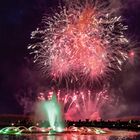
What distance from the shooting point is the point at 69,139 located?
3797 inches

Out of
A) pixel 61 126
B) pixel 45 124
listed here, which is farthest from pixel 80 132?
pixel 45 124

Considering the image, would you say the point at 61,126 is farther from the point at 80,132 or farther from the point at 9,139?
the point at 9,139

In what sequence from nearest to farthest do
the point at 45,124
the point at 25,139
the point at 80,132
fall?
the point at 25,139 < the point at 80,132 < the point at 45,124

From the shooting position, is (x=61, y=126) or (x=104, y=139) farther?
(x=61, y=126)

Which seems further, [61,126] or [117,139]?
[61,126]

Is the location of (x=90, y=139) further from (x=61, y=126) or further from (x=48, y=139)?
(x=61, y=126)

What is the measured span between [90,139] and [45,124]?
50.3 metres

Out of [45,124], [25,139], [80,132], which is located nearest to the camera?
[25,139]

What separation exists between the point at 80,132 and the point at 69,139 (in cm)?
2947

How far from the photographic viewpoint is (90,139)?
97.2 metres

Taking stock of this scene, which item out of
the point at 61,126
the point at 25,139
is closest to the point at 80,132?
the point at 61,126

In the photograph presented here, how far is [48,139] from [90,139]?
9283 mm

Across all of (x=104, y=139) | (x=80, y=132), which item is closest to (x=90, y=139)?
(x=104, y=139)

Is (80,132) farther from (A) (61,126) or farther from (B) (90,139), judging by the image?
(B) (90,139)
